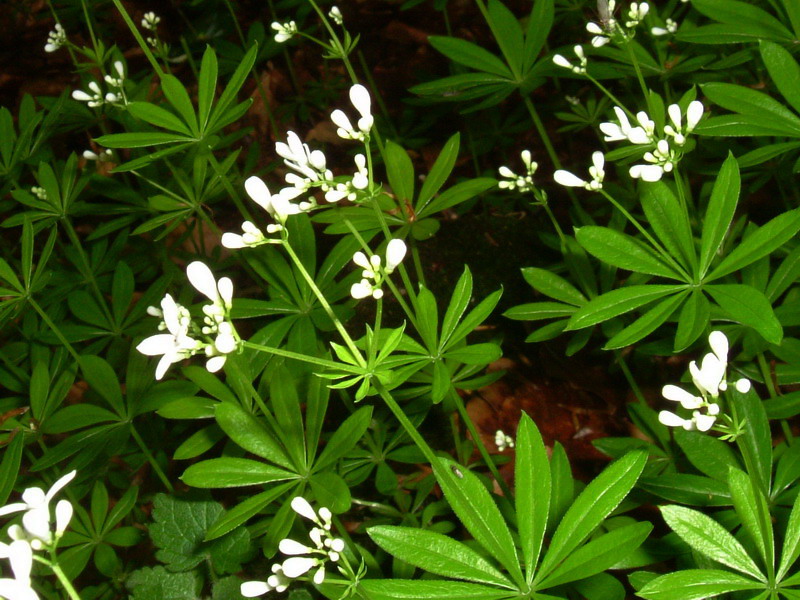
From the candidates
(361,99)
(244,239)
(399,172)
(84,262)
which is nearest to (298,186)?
(244,239)

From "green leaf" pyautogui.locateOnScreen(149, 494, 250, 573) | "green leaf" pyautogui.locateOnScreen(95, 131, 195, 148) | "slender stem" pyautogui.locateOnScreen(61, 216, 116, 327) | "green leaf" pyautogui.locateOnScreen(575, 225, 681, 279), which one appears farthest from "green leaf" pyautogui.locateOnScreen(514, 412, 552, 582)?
"slender stem" pyautogui.locateOnScreen(61, 216, 116, 327)

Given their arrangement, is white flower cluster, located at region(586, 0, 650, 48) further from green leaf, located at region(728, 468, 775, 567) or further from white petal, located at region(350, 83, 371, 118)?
green leaf, located at region(728, 468, 775, 567)

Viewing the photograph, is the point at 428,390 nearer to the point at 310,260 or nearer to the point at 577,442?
the point at 310,260

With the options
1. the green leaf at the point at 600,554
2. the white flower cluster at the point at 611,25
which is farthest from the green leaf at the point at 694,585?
the white flower cluster at the point at 611,25

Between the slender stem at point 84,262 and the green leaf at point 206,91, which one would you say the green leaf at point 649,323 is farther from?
the slender stem at point 84,262

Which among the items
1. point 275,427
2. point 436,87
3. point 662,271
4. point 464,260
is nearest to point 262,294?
point 464,260

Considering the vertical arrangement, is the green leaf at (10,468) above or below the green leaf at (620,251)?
below
